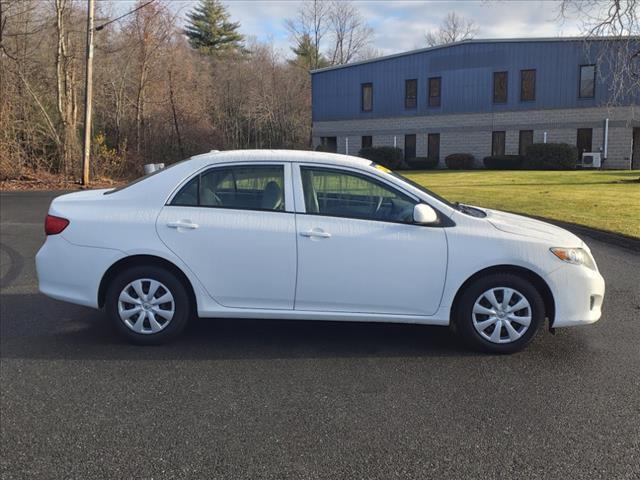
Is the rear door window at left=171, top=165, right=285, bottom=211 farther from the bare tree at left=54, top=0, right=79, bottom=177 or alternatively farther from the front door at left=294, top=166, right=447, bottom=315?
the bare tree at left=54, top=0, right=79, bottom=177

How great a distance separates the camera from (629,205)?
47.7 feet

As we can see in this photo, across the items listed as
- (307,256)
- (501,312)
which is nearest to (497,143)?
(501,312)

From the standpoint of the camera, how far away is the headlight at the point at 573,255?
4551 millimetres

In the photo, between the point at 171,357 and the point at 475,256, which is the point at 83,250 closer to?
the point at 171,357

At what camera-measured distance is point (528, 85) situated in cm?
3662

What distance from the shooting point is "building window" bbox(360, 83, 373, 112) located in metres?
42.3

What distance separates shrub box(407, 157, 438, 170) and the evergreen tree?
30527mm

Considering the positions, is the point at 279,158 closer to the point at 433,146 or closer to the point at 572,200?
the point at 572,200

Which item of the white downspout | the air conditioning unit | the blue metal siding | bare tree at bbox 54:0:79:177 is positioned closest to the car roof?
bare tree at bbox 54:0:79:177

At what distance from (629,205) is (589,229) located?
454 centimetres

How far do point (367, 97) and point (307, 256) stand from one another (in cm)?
3967

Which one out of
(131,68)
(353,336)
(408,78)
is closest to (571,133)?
(408,78)

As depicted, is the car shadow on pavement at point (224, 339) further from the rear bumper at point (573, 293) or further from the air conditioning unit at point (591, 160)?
the air conditioning unit at point (591, 160)

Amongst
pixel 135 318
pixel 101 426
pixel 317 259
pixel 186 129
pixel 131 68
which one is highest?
pixel 131 68
